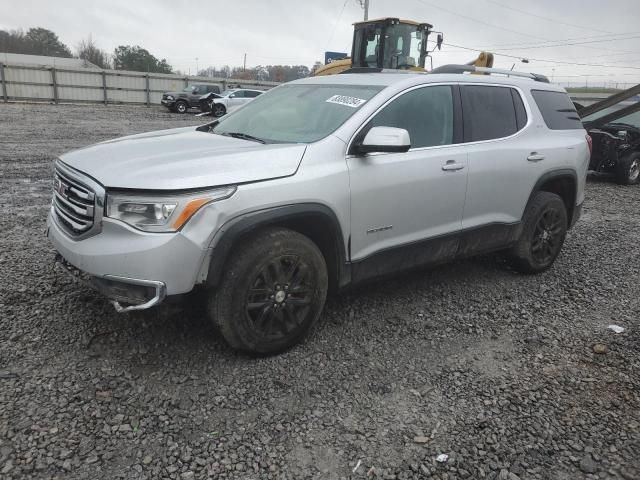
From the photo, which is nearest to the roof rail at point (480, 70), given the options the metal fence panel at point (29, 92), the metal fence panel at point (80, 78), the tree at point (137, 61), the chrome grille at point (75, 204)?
the chrome grille at point (75, 204)

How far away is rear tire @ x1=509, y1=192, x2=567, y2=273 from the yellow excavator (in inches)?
348

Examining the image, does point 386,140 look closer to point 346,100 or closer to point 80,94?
point 346,100

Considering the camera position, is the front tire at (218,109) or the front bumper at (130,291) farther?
the front tire at (218,109)

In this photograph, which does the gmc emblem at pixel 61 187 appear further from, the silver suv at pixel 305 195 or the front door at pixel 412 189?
the front door at pixel 412 189

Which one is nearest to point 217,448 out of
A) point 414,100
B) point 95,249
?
point 95,249

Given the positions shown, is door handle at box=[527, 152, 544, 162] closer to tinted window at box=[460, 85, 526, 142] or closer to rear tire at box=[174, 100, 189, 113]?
tinted window at box=[460, 85, 526, 142]

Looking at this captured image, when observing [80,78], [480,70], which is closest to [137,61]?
Result: [80,78]

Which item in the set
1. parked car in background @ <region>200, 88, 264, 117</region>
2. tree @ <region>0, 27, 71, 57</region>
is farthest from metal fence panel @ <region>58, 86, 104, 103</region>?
tree @ <region>0, 27, 71, 57</region>

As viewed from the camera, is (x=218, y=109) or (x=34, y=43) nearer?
(x=218, y=109)

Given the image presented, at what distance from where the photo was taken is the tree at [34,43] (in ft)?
224

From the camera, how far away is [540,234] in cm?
482

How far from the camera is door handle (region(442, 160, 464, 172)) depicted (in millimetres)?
3777

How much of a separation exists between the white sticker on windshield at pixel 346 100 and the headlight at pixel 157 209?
4.40 feet

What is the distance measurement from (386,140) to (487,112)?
1554 millimetres
